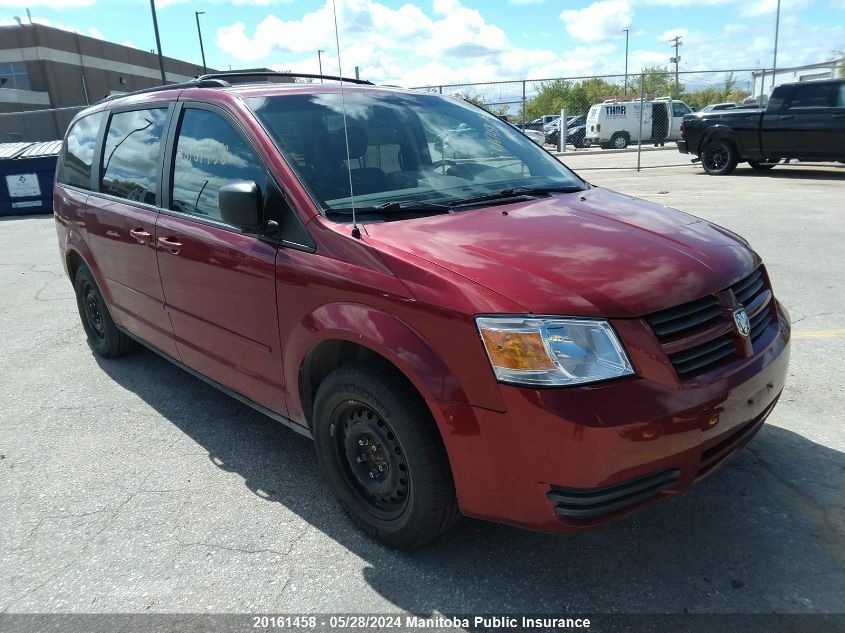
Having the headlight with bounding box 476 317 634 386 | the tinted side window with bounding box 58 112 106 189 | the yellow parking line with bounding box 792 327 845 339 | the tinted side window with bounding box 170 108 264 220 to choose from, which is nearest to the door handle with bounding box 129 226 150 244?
the tinted side window with bounding box 170 108 264 220

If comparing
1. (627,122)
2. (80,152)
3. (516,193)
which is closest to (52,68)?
(627,122)

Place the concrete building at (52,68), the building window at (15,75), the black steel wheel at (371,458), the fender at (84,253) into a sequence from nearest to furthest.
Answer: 1. the black steel wheel at (371,458)
2. the fender at (84,253)
3. the concrete building at (52,68)
4. the building window at (15,75)

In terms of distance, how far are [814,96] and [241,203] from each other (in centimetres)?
1412

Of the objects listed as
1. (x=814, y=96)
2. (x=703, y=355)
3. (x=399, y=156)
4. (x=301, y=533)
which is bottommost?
(x=301, y=533)

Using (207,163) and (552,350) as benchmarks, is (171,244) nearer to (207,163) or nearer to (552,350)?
(207,163)

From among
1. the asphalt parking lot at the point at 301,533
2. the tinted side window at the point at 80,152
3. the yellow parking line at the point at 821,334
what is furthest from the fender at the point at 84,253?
the yellow parking line at the point at 821,334

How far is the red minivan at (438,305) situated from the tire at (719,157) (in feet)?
41.5

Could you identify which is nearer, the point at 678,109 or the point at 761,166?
the point at 761,166

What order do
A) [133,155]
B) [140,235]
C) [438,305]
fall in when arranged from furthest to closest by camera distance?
[133,155] → [140,235] → [438,305]

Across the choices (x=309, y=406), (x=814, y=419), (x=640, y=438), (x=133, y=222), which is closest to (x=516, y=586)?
(x=640, y=438)

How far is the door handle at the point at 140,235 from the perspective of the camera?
3.72 meters

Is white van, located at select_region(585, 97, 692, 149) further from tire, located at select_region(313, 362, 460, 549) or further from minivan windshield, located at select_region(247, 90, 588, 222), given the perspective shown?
tire, located at select_region(313, 362, 460, 549)

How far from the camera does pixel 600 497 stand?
2.10 meters

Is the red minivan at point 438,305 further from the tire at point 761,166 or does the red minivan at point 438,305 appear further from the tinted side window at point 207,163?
the tire at point 761,166
